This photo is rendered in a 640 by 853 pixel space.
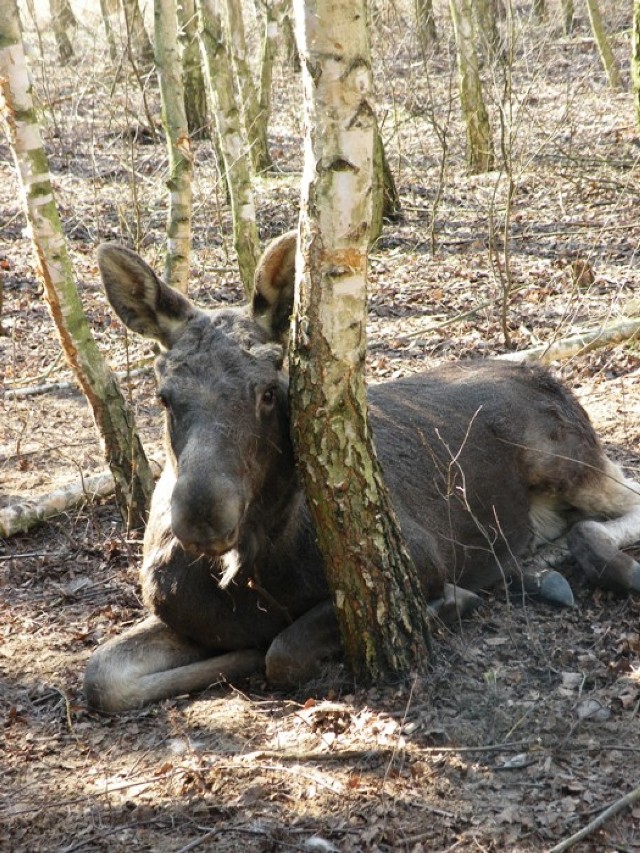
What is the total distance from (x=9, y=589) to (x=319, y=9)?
4612 millimetres

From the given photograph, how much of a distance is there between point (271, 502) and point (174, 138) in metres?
4.53

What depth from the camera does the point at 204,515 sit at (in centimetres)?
434

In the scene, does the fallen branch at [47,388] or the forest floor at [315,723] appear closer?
the forest floor at [315,723]

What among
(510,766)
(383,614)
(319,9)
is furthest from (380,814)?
(319,9)

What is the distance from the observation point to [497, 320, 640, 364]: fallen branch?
9.91 meters

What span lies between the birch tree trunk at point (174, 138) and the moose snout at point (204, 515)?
16.1ft

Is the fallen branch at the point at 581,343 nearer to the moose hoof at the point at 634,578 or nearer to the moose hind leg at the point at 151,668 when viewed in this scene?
the moose hoof at the point at 634,578

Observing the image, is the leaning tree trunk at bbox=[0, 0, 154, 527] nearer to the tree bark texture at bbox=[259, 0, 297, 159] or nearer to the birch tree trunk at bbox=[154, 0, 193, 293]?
the birch tree trunk at bbox=[154, 0, 193, 293]

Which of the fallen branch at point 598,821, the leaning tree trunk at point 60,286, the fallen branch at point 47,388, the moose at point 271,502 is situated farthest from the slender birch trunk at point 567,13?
the fallen branch at point 598,821

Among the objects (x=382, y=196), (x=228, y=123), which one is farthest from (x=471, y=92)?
(x=228, y=123)

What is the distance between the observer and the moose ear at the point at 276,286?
5.25 metres

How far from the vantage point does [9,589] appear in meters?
7.03

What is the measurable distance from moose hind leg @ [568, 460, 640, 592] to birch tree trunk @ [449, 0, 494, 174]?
386 inches

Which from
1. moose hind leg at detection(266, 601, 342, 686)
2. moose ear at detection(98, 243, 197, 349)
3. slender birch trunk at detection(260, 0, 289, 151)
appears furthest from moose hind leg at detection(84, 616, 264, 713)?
slender birch trunk at detection(260, 0, 289, 151)
